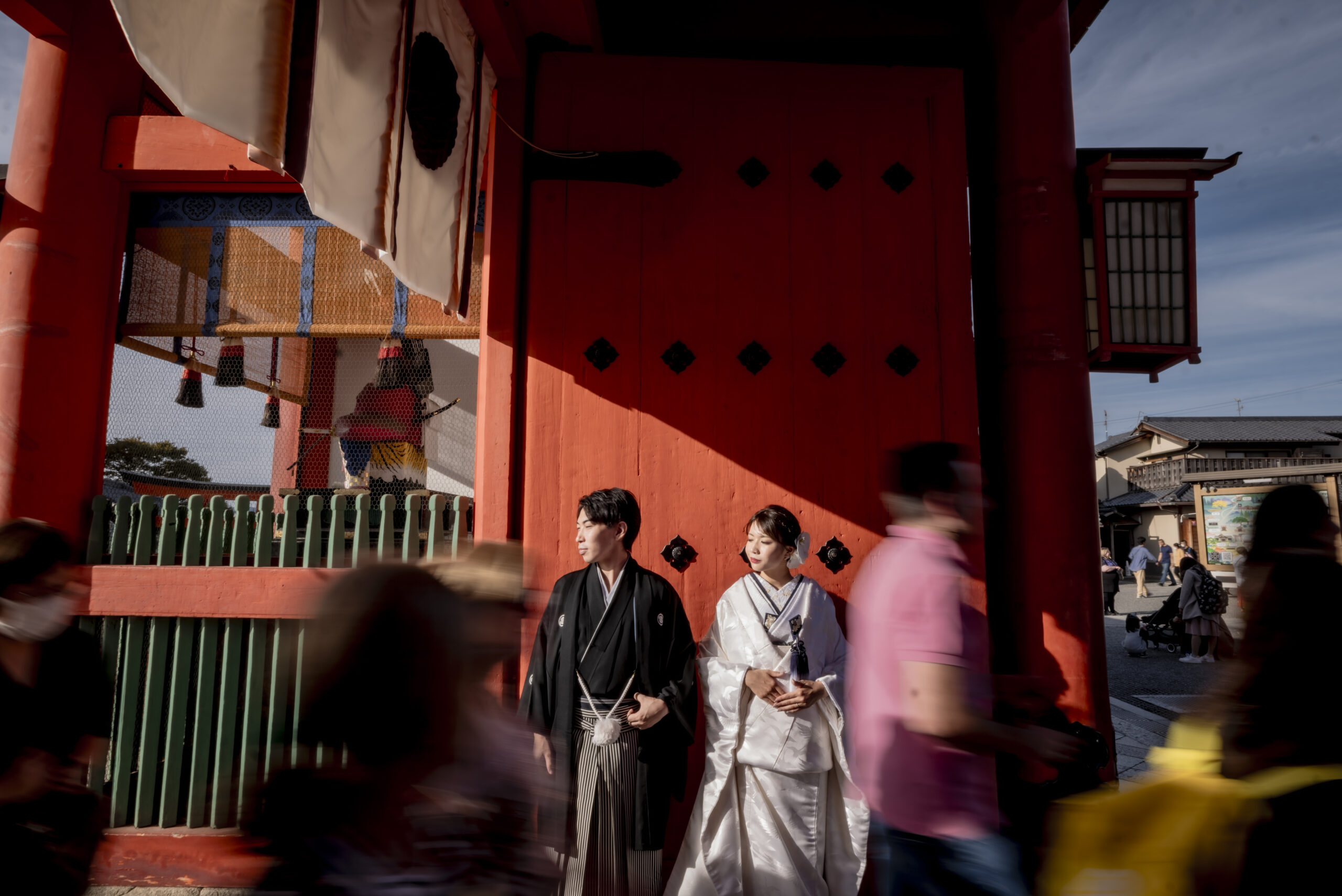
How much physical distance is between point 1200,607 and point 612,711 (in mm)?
9305

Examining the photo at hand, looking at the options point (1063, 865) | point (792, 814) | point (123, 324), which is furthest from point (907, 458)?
point (123, 324)

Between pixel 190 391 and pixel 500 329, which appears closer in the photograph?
pixel 500 329

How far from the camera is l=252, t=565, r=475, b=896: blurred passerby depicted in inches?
51.6

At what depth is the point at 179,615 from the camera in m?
3.15

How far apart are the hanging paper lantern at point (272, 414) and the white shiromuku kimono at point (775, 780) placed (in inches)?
224

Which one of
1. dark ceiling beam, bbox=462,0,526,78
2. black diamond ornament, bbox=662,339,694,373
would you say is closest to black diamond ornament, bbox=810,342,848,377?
black diamond ornament, bbox=662,339,694,373

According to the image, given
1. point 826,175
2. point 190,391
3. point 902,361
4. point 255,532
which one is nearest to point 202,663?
point 255,532

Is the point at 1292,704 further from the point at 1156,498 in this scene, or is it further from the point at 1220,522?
the point at 1156,498

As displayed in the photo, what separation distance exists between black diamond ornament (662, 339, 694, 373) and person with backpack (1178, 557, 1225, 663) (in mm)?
8699

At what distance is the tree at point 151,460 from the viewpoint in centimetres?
421

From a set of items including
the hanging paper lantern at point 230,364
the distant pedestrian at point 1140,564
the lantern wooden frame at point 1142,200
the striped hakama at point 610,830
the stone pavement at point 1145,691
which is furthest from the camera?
the distant pedestrian at point 1140,564

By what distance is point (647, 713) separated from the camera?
253cm

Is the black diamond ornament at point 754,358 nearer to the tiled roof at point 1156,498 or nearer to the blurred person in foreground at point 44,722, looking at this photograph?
the blurred person in foreground at point 44,722

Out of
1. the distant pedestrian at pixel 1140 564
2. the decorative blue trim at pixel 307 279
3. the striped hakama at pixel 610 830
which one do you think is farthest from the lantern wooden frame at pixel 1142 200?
the distant pedestrian at pixel 1140 564
